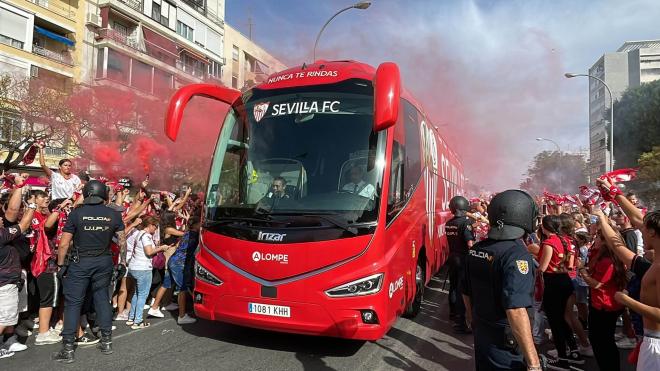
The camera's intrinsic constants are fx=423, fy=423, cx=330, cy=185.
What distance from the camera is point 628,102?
44.2 meters

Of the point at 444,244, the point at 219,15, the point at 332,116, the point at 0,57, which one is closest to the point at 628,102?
the point at 219,15

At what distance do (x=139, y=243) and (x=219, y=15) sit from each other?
3683 centimetres

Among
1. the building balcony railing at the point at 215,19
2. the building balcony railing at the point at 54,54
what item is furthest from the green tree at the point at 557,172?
the building balcony railing at the point at 54,54

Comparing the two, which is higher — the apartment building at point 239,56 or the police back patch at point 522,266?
the apartment building at point 239,56

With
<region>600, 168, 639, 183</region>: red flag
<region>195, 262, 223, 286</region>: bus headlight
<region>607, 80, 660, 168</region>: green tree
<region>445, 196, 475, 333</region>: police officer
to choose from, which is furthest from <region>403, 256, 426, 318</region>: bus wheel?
<region>607, 80, 660, 168</region>: green tree

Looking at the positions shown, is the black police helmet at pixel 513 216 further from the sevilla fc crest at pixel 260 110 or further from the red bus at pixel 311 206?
the sevilla fc crest at pixel 260 110

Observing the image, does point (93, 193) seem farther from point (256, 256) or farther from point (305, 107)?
point (305, 107)

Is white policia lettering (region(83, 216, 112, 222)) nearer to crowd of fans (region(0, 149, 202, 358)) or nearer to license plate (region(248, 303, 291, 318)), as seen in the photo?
crowd of fans (region(0, 149, 202, 358))

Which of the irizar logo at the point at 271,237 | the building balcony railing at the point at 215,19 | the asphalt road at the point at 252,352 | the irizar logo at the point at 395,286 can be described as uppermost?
the building balcony railing at the point at 215,19

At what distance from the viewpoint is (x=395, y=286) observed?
475cm

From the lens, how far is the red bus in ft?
14.2

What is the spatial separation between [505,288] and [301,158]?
115 inches

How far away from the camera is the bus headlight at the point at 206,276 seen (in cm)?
473

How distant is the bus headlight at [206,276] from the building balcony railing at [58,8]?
28344mm
